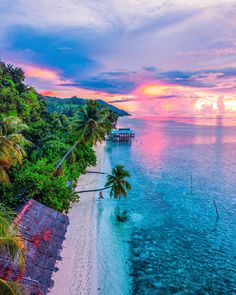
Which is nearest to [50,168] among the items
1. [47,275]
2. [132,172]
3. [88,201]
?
[88,201]

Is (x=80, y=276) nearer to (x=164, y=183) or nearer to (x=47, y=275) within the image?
(x=47, y=275)

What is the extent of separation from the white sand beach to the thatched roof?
2.87m

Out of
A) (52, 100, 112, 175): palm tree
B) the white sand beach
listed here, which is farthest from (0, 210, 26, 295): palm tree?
(52, 100, 112, 175): palm tree

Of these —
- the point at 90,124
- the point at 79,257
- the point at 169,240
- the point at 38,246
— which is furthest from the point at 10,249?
the point at 90,124

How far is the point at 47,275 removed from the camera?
12.7 m

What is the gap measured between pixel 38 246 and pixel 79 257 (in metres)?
5.96

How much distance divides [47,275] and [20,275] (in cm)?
153

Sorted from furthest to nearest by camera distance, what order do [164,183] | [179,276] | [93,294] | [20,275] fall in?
[164,183], [179,276], [93,294], [20,275]

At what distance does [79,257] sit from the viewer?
19156 millimetres

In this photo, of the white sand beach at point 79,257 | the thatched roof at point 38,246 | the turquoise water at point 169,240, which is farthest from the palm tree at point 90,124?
the thatched roof at point 38,246

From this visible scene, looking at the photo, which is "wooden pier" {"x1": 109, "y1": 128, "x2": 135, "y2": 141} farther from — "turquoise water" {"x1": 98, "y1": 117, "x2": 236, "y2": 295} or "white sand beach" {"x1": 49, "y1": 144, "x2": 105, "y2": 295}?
"white sand beach" {"x1": 49, "y1": 144, "x2": 105, "y2": 295}

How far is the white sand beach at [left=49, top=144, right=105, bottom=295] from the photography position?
53.1ft

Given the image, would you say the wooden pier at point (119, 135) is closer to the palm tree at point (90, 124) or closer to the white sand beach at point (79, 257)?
the palm tree at point (90, 124)

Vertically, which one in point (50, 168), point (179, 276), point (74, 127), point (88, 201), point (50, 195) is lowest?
point (179, 276)
